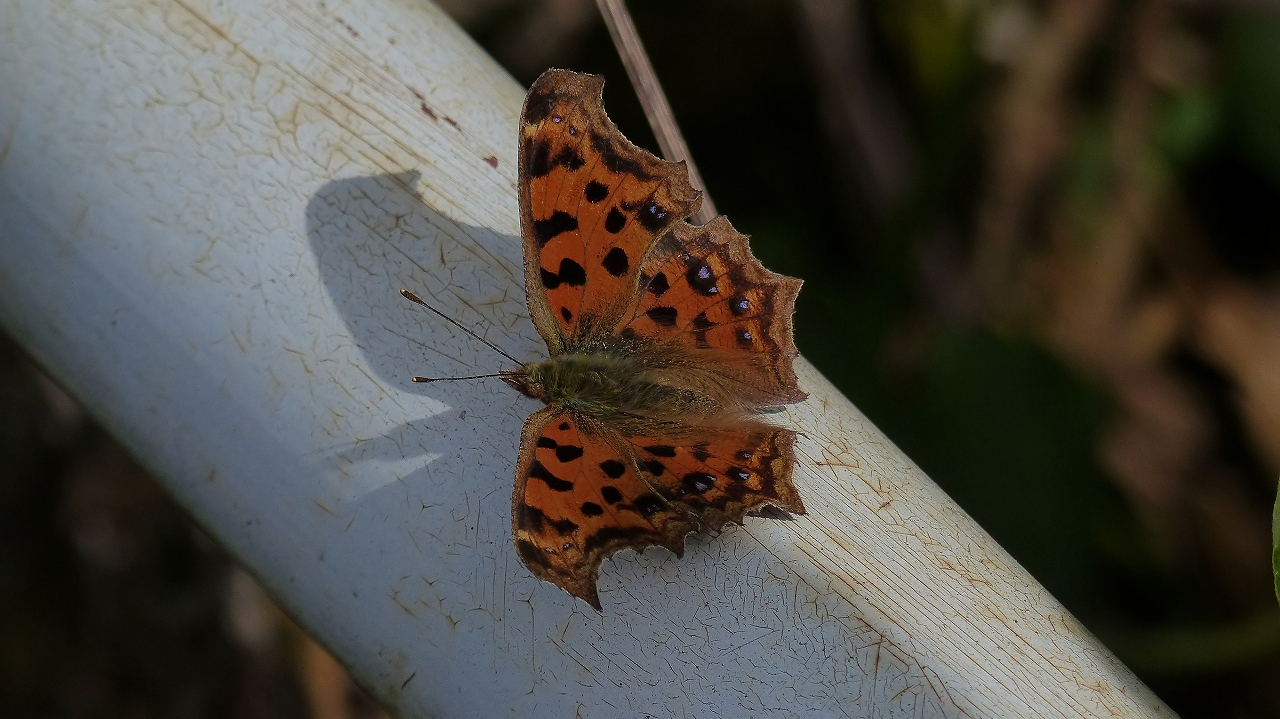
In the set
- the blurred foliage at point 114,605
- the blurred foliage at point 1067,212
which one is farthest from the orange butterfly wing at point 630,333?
the blurred foliage at point 114,605

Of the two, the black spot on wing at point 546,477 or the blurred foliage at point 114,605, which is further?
the blurred foliage at point 114,605

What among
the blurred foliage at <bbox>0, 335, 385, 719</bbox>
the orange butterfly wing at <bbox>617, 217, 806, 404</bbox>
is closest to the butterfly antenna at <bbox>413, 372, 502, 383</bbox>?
the orange butterfly wing at <bbox>617, 217, 806, 404</bbox>

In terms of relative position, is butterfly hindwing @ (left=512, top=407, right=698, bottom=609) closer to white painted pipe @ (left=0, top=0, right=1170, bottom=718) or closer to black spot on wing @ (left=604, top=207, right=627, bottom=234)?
white painted pipe @ (left=0, top=0, right=1170, bottom=718)

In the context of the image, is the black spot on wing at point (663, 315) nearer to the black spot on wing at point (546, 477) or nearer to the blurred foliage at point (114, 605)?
the black spot on wing at point (546, 477)

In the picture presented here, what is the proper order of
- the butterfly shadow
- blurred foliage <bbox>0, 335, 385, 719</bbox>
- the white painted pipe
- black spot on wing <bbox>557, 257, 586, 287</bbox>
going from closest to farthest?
the white painted pipe
the butterfly shadow
black spot on wing <bbox>557, 257, 586, 287</bbox>
blurred foliage <bbox>0, 335, 385, 719</bbox>

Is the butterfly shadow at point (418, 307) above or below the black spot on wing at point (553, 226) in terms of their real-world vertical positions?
below

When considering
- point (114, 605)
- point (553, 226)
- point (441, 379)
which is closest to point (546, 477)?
point (441, 379)

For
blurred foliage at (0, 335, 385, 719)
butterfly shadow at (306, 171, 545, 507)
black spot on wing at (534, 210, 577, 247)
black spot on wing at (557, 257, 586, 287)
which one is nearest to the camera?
butterfly shadow at (306, 171, 545, 507)

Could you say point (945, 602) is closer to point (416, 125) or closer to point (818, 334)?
point (416, 125)
